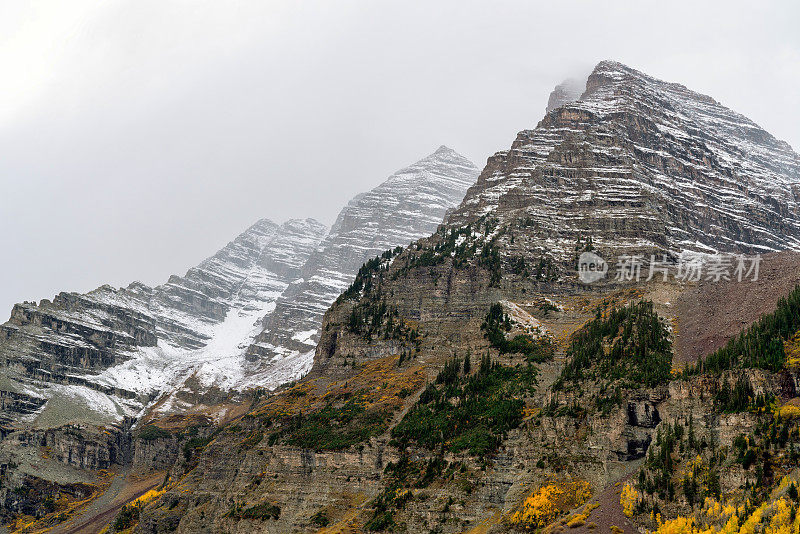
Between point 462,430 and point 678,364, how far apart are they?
103ft

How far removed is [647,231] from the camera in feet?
541

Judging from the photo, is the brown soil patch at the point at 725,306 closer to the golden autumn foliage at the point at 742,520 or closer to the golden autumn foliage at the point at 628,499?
the golden autumn foliage at the point at 628,499

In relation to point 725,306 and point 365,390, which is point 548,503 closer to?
point 725,306

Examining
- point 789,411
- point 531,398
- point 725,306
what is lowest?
point 531,398

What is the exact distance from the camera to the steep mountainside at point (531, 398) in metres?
57.0

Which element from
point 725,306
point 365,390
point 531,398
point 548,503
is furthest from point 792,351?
point 365,390

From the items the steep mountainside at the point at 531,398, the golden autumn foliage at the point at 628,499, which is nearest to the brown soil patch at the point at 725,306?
the steep mountainside at the point at 531,398

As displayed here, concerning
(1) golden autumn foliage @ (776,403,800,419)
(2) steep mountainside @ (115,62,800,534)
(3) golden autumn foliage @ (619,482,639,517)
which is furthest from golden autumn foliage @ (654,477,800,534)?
(1) golden autumn foliage @ (776,403,800,419)

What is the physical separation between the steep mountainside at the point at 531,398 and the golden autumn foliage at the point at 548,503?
9.9 inches

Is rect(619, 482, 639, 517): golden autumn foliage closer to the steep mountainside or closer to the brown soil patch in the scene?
the steep mountainside

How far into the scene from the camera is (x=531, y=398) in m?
98.1

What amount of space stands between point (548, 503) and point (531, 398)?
2983 cm

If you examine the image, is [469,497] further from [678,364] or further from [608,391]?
[678,364]

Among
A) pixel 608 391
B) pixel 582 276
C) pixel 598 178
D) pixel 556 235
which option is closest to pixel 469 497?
pixel 608 391
